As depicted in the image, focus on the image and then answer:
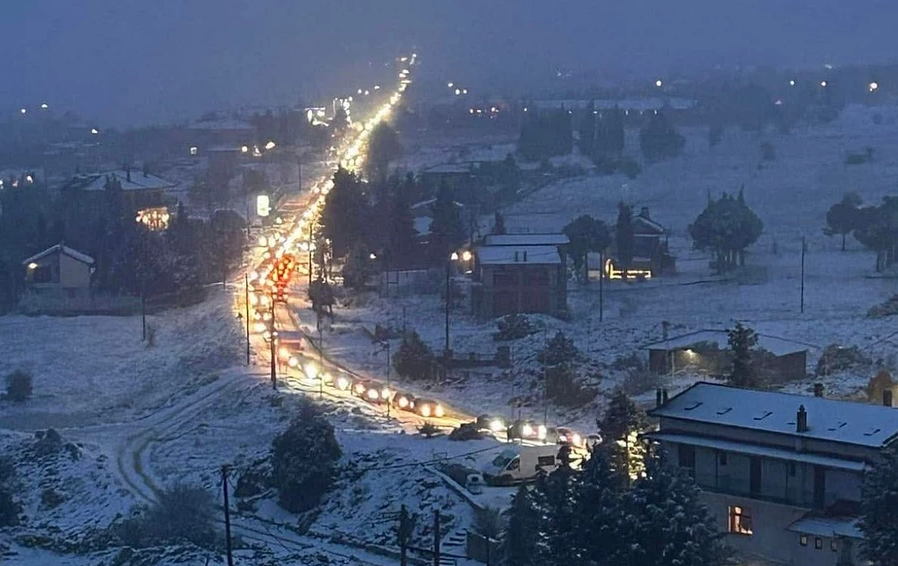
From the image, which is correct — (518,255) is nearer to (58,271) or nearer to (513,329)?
(513,329)

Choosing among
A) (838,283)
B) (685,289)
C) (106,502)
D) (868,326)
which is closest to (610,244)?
(685,289)

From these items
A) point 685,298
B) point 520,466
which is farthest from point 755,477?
point 685,298

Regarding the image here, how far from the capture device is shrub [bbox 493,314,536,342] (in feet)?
86.1

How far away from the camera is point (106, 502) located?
19.0 metres

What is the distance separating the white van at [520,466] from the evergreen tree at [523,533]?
283 centimetres

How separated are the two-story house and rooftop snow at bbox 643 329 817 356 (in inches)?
264

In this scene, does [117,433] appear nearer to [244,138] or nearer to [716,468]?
[716,468]

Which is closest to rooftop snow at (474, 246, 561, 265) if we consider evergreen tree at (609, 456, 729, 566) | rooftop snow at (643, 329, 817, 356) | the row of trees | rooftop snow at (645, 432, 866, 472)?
rooftop snow at (643, 329, 817, 356)

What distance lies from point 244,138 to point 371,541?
166 ft

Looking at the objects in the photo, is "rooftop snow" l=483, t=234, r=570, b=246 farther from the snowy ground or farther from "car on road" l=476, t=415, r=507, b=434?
"car on road" l=476, t=415, r=507, b=434

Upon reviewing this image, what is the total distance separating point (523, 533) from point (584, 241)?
17581 millimetres

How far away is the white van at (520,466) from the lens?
17109 mm

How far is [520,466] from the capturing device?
17234mm

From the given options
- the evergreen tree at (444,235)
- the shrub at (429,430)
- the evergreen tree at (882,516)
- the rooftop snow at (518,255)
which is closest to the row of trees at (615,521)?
the evergreen tree at (882,516)
